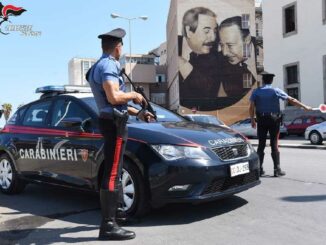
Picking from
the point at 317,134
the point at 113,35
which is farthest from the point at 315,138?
the point at 113,35

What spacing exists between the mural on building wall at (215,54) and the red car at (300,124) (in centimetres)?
3222

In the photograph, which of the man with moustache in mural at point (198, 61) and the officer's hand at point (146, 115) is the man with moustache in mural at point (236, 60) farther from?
the officer's hand at point (146, 115)

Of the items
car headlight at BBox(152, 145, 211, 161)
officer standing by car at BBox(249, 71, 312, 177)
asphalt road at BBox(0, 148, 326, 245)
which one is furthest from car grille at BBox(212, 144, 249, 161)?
officer standing by car at BBox(249, 71, 312, 177)

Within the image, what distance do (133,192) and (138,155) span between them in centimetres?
41

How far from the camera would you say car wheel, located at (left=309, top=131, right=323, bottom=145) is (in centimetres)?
1932

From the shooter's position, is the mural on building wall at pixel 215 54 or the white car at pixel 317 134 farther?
the mural on building wall at pixel 215 54

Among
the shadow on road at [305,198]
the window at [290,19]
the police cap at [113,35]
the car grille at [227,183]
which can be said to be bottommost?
the shadow on road at [305,198]

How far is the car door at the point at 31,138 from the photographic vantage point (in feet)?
22.1

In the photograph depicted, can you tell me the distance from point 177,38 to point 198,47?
115 inches

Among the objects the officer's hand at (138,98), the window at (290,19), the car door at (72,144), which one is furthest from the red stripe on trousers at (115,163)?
the window at (290,19)

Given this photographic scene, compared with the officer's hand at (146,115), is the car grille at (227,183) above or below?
below

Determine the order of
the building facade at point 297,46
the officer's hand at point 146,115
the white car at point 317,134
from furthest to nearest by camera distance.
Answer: the building facade at point 297,46
the white car at point 317,134
the officer's hand at point 146,115

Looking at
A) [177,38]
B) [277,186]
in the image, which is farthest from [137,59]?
[277,186]

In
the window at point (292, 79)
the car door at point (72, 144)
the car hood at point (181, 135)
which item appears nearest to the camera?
the car hood at point (181, 135)
